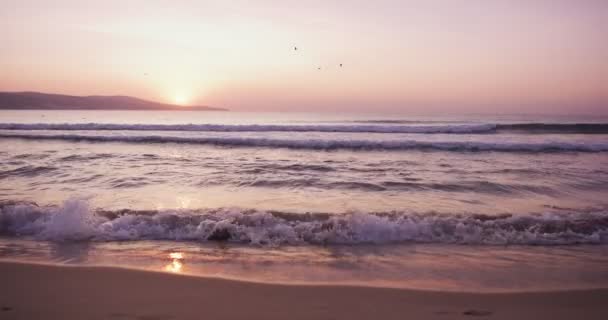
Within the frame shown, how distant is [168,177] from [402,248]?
627 centimetres

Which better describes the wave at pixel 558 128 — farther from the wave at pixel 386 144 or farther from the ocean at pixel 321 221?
the ocean at pixel 321 221

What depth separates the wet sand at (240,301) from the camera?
9.37ft

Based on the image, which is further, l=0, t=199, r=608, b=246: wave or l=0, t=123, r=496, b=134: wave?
l=0, t=123, r=496, b=134: wave

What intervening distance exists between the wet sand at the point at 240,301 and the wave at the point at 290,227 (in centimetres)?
132

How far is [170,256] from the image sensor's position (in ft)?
13.8

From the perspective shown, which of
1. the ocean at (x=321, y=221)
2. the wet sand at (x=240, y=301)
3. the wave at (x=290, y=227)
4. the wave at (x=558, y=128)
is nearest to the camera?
the wet sand at (x=240, y=301)

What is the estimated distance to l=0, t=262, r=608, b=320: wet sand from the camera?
112 inches

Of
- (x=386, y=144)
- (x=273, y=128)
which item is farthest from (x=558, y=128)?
(x=273, y=128)

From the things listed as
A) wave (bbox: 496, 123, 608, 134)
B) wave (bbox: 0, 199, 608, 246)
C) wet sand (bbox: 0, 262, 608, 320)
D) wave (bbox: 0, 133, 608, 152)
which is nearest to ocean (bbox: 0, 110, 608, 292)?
wave (bbox: 0, 199, 608, 246)

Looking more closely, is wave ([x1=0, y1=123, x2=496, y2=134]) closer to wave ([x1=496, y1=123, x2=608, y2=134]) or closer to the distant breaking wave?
the distant breaking wave

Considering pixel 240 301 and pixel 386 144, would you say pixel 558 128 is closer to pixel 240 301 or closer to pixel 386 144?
pixel 386 144

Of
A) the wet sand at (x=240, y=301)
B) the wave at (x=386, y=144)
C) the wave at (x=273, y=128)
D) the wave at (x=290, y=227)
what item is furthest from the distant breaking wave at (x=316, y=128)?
the wet sand at (x=240, y=301)

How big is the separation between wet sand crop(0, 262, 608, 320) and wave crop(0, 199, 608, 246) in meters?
1.32

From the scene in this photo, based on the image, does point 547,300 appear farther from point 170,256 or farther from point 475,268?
point 170,256
